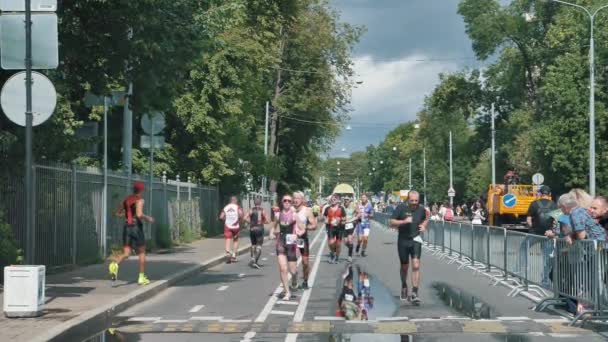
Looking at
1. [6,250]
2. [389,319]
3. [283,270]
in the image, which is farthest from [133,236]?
[389,319]

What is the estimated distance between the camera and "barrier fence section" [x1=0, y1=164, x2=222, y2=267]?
54.5 feet

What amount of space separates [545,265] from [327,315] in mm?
4017

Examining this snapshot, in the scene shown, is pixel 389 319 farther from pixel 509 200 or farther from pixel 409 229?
pixel 509 200

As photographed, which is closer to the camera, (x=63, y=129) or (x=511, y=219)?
(x=63, y=129)

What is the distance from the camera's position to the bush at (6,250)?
14.6 metres

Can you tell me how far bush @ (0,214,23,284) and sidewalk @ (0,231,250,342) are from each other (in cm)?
72

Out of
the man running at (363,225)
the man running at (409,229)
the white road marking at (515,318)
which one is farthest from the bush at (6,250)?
the man running at (363,225)

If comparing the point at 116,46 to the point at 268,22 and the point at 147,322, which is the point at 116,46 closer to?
the point at 147,322

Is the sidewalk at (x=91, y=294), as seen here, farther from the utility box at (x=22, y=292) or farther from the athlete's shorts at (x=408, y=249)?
the athlete's shorts at (x=408, y=249)

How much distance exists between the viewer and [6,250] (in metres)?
14.7

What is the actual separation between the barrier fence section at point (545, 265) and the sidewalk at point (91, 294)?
5926 mm

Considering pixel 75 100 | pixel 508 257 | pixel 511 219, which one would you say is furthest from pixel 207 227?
pixel 508 257

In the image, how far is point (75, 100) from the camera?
803 inches

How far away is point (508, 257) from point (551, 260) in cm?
434
